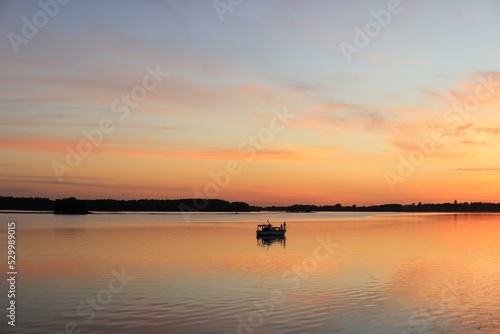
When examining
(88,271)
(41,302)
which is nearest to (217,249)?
(88,271)

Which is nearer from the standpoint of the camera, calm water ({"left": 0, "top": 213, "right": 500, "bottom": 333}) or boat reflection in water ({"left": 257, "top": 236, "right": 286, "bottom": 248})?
calm water ({"left": 0, "top": 213, "right": 500, "bottom": 333})

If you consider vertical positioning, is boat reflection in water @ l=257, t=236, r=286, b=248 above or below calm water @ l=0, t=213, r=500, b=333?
above

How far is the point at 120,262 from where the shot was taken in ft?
192

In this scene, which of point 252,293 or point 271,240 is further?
point 271,240

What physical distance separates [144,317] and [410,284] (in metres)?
24.3

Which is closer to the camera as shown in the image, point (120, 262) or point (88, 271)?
point (88, 271)

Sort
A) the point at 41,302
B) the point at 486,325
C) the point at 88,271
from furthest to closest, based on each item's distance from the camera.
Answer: the point at 88,271 → the point at 41,302 → the point at 486,325

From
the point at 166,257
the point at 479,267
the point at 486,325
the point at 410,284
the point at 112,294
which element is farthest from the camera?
the point at 166,257

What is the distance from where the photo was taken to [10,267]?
51875 millimetres

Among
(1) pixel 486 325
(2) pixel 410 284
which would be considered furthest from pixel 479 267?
(1) pixel 486 325

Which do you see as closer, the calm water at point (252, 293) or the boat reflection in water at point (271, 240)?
the calm water at point (252, 293)

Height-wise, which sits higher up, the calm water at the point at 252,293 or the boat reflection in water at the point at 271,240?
the boat reflection in water at the point at 271,240

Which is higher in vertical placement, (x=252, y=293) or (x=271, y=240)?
(x=271, y=240)

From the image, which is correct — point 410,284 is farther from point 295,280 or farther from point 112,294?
point 112,294
